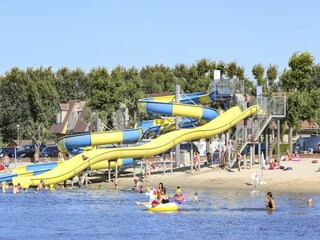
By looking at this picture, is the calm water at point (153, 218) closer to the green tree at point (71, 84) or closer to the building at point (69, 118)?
the building at point (69, 118)

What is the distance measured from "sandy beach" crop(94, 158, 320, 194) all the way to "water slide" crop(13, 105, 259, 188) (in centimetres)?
237

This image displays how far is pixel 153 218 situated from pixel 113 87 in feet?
188

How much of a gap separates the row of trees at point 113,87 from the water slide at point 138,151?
49.2ft

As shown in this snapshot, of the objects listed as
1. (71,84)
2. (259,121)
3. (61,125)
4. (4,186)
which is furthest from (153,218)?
(71,84)

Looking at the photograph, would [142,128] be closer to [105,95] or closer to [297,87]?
[297,87]

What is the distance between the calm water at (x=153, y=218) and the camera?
37.4 m

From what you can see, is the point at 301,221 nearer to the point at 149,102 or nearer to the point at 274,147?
the point at 149,102

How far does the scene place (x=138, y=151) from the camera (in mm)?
58906

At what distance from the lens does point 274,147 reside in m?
81.6

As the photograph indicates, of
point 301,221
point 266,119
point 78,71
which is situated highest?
point 78,71

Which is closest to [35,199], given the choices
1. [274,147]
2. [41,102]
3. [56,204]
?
[56,204]

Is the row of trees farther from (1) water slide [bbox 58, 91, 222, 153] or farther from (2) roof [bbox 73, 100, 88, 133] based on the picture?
(1) water slide [bbox 58, 91, 222, 153]

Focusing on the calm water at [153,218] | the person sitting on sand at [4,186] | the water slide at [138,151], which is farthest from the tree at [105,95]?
the calm water at [153,218]

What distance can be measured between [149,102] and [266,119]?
338 inches
